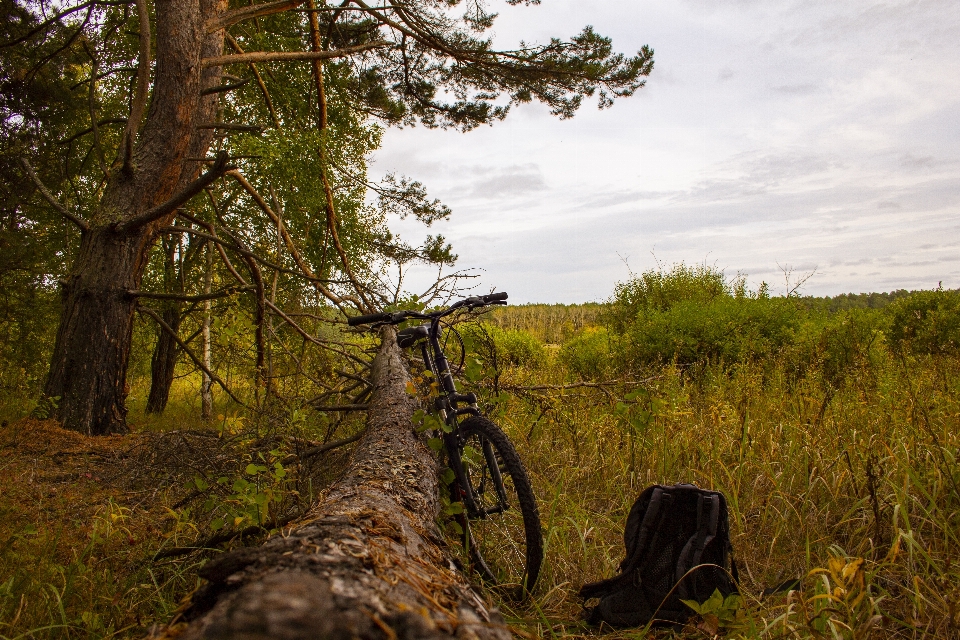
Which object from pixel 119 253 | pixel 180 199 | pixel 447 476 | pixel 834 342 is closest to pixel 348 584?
pixel 447 476

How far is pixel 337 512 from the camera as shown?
144 centimetres

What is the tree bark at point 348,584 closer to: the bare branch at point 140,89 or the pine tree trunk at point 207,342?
the bare branch at point 140,89

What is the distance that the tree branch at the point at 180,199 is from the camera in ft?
11.6

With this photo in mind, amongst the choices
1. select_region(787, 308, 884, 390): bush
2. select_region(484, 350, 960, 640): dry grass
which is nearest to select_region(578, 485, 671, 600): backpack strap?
select_region(484, 350, 960, 640): dry grass

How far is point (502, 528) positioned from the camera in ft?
10.8

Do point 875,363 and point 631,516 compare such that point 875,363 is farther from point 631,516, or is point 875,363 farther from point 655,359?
point 631,516

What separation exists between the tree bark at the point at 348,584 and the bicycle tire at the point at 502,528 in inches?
32.5

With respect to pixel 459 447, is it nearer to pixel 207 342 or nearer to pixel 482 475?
pixel 482 475

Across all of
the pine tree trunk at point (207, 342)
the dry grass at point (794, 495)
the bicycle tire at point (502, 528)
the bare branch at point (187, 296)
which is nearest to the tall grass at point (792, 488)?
the dry grass at point (794, 495)

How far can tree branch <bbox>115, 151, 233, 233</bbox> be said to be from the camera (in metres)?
3.53

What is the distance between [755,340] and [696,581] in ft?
21.6

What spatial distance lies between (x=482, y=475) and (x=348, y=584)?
6.93ft

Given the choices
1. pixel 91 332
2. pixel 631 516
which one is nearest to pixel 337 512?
pixel 631 516

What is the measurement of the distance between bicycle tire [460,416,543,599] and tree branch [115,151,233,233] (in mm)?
2186
